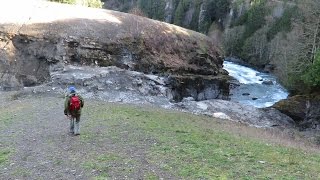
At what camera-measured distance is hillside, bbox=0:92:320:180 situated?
11.9m

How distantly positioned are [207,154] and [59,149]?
5730 mm

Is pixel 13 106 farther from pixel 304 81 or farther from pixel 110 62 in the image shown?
pixel 304 81

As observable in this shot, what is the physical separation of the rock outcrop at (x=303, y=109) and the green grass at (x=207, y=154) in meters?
17.0

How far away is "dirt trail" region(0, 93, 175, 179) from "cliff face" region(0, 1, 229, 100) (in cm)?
1394

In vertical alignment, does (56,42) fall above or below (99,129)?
above

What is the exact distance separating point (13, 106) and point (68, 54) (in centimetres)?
1176

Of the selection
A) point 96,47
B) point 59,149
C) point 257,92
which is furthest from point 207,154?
point 257,92

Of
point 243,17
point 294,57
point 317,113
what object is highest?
point 243,17

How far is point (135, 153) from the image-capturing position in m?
14.1

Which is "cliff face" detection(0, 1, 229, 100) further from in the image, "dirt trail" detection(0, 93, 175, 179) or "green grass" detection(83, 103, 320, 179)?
"green grass" detection(83, 103, 320, 179)

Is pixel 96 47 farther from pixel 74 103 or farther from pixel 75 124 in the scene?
pixel 74 103

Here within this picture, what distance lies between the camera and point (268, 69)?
75062mm

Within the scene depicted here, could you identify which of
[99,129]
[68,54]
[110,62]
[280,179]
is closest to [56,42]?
[68,54]

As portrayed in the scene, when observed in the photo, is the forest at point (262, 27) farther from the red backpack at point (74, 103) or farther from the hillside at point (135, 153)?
the red backpack at point (74, 103)
